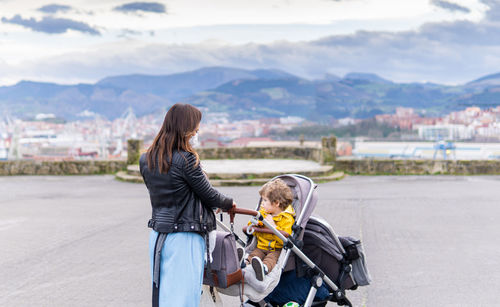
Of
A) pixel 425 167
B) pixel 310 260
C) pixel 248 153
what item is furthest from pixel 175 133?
pixel 248 153

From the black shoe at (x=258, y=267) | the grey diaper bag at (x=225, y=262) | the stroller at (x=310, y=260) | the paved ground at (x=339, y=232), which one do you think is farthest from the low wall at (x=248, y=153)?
the grey diaper bag at (x=225, y=262)

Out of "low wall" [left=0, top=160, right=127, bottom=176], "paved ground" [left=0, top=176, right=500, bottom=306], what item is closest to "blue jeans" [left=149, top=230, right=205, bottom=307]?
"paved ground" [left=0, top=176, right=500, bottom=306]

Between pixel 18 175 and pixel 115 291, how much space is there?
1654 centimetres

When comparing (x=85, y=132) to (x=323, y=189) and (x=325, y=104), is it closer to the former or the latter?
(x=325, y=104)

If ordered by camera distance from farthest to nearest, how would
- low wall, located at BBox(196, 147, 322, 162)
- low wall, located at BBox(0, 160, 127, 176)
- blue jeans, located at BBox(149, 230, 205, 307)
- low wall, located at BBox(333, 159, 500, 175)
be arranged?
low wall, located at BBox(196, 147, 322, 162) < low wall, located at BBox(0, 160, 127, 176) < low wall, located at BBox(333, 159, 500, 175) < blue jeans, located at BBox(149, 230, 205, 307)

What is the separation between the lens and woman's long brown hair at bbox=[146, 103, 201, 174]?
11.2 feet

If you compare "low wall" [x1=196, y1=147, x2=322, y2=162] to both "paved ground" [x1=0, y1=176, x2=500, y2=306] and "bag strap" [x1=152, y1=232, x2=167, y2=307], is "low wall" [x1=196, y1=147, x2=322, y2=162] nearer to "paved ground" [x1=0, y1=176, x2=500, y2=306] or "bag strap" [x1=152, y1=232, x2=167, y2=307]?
"paved ground" [x1=0, y1=176, x2=500, y2=306]

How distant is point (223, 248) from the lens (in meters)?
3.55

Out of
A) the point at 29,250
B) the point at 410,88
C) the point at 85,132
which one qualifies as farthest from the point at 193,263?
the point at 410,88

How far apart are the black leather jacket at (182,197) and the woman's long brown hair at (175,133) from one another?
43 millimetres

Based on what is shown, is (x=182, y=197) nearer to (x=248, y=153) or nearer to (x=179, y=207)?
(x=179, y=207)

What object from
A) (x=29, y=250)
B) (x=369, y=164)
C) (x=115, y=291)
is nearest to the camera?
(x=115, y=291)

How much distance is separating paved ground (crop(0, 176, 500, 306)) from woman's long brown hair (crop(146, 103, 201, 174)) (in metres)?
2.16

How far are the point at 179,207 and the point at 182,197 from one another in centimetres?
7
